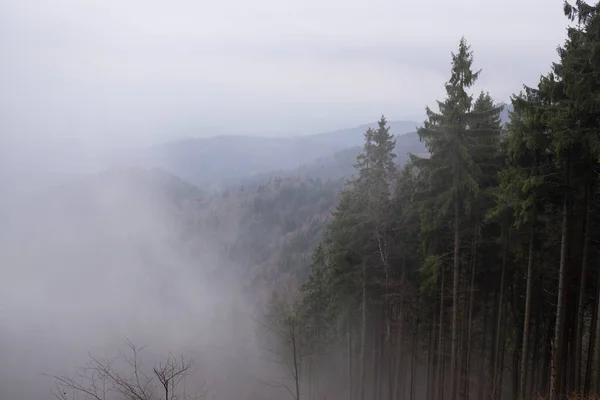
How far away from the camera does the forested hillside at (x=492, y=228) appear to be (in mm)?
12805

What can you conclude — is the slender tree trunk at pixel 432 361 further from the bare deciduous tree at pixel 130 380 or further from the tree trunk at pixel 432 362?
the bare deciduous tree at pixel 130 380

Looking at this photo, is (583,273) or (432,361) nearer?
(583,273)

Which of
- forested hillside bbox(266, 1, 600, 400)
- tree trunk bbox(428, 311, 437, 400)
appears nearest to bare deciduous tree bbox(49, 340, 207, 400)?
forested hillside bbox(266, 1, 600, 400)

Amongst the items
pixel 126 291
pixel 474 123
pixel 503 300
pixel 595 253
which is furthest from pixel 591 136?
pixel 126 291

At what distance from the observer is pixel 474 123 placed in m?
16.2

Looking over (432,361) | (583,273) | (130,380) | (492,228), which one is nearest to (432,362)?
(432,361)

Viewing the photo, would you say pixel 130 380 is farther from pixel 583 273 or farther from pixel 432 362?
pixel 583 273

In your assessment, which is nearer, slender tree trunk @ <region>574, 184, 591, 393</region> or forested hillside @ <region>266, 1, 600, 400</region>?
forested hillside @ <region>266, 1, 600, 400</region>

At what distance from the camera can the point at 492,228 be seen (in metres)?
19.4

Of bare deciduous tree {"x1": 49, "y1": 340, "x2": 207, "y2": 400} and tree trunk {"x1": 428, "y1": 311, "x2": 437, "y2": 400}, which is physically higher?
bare deciduous tree {"x1": 49, "y1": 340, "x2": 207, "y2": 400}

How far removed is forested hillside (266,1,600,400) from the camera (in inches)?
504

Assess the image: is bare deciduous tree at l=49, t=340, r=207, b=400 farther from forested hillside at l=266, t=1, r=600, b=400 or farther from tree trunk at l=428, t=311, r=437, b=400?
tree trunk at l=428, t=311, r=437, b=400

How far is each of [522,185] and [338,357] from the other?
3633 cm

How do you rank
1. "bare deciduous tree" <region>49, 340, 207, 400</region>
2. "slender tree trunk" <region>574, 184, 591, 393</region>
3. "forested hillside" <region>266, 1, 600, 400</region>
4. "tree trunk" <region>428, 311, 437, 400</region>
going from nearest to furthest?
"bare deciduous tree" <region>49, 340, 207, 400</region>, "forested hillside" <region>266, 1, 600, 400</region>, "slender tree trunk" <region>574, 184, 591, 393</region>, "tree trunk" <region>428, 311, 437, 400</region>
